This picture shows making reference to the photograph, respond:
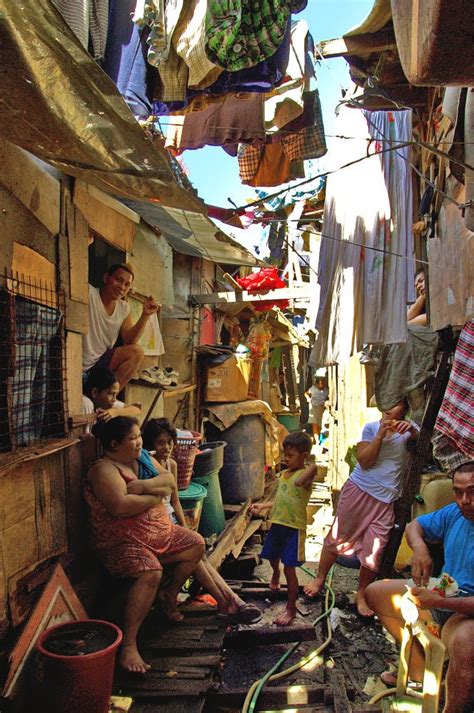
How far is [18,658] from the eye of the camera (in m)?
3.22

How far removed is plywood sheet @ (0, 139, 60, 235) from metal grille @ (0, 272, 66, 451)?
55cm

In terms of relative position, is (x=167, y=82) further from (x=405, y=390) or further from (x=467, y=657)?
(x=467, y=657)

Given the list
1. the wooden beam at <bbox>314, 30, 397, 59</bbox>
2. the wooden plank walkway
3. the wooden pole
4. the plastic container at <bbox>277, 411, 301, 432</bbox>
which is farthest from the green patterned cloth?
the plastic container at <bbox>277, 411, 301, 432</bbox>

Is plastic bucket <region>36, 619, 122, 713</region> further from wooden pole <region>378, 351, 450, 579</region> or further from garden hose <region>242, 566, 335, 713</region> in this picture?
wooden pole <region>378, 351, 450, 579</region>

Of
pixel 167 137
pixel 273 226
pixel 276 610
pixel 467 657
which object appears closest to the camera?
pixel 467 657

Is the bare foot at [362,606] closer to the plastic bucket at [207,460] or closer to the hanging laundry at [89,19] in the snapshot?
the plastic bucket at [207,460]

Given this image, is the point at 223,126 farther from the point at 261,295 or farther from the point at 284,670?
the point at 284,670

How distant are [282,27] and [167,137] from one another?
202 cm

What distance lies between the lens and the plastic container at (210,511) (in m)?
7.51

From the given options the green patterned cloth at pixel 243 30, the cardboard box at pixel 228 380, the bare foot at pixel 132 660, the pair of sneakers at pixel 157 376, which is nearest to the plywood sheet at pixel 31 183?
the green patterned cloth at pixel 243 30

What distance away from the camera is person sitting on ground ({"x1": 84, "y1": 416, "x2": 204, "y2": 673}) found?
401 cm

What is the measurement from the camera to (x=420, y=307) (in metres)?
7.14

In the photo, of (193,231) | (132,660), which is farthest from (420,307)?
(132,660)

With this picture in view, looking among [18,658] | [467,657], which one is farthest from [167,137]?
[467,657]
